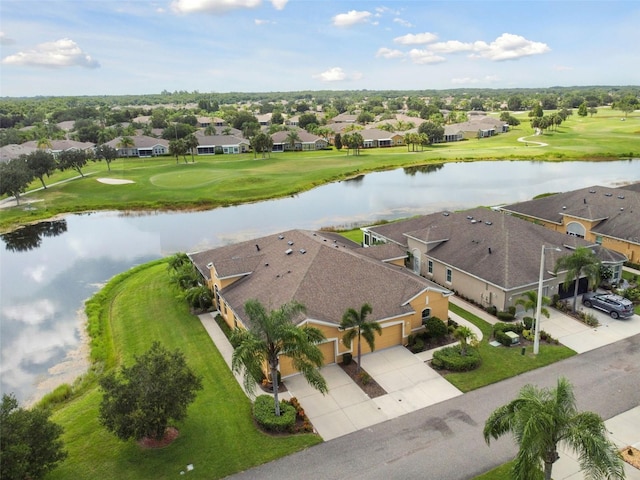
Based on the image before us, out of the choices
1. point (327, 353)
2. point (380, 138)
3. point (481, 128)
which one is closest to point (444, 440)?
point (327, 353)

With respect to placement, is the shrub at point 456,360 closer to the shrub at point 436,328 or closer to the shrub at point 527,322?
the shrub at point 436,328

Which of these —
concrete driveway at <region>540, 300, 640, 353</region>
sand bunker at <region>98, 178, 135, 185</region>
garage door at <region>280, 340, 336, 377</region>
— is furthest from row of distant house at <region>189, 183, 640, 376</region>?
sand bunker at <region>98, 178, 135, 185</region>

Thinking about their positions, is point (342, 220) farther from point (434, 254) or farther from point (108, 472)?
point (108, 472)

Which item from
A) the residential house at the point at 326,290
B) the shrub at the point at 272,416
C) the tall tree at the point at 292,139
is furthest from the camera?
the tall tree at the point at 292,139

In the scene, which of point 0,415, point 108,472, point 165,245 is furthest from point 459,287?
point 165,245

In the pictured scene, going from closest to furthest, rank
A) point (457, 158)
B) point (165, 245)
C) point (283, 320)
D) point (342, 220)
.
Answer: point (283, 320), point (165, 245), point (342, 220), point (457, 158)

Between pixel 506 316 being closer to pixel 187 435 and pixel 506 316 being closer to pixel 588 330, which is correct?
pixel 588 330

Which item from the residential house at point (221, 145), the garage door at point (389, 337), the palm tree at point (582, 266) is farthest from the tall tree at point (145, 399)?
the residential house at point (221, 145)
